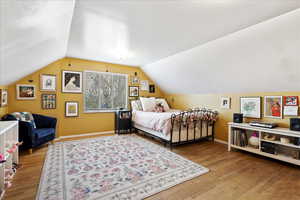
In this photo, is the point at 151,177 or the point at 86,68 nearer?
the point at 151,177

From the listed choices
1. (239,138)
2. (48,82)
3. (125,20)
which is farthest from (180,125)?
(48,82)

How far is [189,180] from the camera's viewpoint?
1957mm

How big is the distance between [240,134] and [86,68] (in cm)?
439

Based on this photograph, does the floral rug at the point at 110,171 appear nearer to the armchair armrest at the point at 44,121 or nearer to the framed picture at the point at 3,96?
the armchair armrest at the point at 44,121

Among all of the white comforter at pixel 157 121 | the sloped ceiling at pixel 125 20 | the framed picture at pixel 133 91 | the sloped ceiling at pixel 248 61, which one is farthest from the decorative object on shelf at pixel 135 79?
the sloped ceiling at pixel 125 20

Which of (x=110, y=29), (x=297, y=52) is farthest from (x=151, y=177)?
(x=297, y=52)

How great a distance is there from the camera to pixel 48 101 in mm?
3727

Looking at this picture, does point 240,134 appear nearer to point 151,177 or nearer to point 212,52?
point 212,52

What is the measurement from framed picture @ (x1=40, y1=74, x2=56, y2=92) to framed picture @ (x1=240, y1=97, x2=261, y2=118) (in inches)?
190

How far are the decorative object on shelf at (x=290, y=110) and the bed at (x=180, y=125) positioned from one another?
134cm

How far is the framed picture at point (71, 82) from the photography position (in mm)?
3940

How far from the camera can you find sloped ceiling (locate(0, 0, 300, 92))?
56.3 inches

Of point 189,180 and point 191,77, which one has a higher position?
point 191,77

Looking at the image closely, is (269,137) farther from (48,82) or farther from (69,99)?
(48,82)
